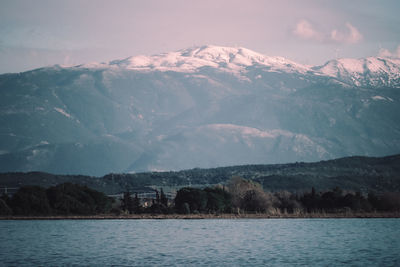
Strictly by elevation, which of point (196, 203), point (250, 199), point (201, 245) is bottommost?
point (201, 245)

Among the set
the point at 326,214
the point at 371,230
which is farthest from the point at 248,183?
the point at 371,230

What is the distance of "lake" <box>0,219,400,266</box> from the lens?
67938mm

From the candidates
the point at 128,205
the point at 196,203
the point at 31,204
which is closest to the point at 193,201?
the point at 196,203

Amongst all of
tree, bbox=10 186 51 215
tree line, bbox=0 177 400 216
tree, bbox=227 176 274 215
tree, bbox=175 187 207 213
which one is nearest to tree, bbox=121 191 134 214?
tree line, bbox=0 177 400 216

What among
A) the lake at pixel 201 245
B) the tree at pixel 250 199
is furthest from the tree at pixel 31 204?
the tree at pixel 250 199

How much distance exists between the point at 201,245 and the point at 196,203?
228ft

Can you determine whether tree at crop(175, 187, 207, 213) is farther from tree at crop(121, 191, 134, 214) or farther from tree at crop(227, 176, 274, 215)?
tree at crop(121, 191, 134, 214)

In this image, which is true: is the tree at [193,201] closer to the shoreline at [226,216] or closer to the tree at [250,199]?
the shoreline at [226,216]

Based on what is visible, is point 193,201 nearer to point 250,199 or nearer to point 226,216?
point 226,216

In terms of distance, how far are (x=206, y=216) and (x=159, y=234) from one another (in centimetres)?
4813

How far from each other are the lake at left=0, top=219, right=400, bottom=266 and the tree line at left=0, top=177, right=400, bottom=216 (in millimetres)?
28220

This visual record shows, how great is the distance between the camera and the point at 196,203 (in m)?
153

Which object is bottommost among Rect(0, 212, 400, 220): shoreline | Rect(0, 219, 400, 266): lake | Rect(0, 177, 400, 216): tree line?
Rect(0, 219, 400, 266): lake

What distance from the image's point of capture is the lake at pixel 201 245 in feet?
223
